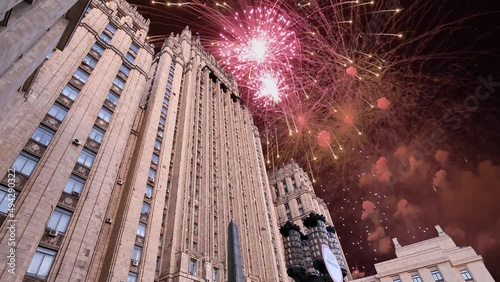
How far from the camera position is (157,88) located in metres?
41.6

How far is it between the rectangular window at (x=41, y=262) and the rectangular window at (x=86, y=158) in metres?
8.27

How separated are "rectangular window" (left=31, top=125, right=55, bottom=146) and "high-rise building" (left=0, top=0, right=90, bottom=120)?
6775 millimetres

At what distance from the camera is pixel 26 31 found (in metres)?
10.2

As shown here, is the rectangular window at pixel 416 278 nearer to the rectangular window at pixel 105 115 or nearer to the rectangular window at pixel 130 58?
the rectangular window at pixel 105 115

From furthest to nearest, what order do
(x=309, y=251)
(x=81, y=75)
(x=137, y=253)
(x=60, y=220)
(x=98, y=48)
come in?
(x=98, y=48) → (x=81, y=75) → (x=137, y=253) → (x=60, y=220) → (x=309, y=251)

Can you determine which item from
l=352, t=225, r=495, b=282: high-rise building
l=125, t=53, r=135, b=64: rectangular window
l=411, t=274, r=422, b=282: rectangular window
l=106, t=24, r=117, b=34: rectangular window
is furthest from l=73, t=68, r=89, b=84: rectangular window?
l=411, t=274, r=422, b=282: rectangular window

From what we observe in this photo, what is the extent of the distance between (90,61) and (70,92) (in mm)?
6001

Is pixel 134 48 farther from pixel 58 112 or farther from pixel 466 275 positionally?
pixel 466 275

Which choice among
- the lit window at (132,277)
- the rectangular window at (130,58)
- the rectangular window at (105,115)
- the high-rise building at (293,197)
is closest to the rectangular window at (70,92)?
the rectangular window at (105,115)

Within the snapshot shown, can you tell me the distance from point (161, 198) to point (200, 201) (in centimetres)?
739

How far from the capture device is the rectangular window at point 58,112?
24609 millimetres

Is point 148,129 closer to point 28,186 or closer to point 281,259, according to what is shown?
point 28,186

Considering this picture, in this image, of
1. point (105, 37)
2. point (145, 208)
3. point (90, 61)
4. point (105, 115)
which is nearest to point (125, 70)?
point (105, 37)

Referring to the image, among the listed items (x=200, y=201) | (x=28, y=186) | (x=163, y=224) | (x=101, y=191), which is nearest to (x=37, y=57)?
(x=28, y=186)
